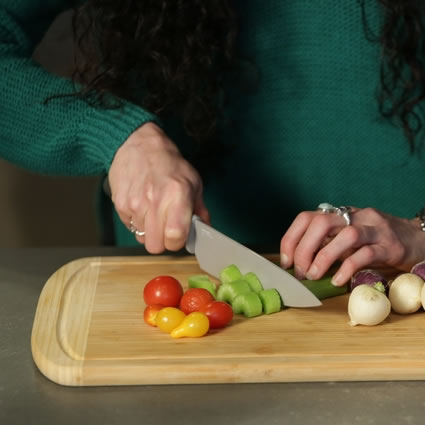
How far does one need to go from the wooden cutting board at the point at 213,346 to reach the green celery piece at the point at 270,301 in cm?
1

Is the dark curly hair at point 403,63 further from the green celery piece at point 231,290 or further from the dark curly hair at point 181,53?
the green celery piece at point 231,290

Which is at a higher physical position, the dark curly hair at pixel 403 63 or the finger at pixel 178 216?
the dark curly hair at pixel 403 63

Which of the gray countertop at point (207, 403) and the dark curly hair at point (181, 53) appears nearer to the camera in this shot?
the gray countertop at point (207, 403)

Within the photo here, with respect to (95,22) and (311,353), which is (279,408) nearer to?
(311,353)

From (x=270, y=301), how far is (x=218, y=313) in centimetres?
11

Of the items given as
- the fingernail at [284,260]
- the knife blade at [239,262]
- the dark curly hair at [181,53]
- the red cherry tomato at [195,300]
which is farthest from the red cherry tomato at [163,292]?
the dark curly hair at [181,53]

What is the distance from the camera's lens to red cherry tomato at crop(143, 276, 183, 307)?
1.40 metres

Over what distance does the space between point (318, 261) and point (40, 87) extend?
702 mm

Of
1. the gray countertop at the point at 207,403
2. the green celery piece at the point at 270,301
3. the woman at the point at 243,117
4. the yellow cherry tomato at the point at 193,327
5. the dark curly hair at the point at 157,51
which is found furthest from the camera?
the dark curly hair at the point at 157,51

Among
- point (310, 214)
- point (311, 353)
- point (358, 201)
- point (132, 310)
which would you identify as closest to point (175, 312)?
point (132, 310)

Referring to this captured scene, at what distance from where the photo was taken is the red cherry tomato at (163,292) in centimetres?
140

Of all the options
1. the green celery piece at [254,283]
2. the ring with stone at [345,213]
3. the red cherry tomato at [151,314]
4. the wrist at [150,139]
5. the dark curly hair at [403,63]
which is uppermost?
the dark curly hair at [403,63]

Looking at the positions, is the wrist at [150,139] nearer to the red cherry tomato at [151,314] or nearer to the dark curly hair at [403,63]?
the red cherry tomato at [151,314]

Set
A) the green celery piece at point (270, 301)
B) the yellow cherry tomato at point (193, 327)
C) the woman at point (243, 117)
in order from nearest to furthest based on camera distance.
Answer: the yellow cherry tomato at point (193, 327) < the green celery piece at point (270, 301) < the woman at point (243, 117)
